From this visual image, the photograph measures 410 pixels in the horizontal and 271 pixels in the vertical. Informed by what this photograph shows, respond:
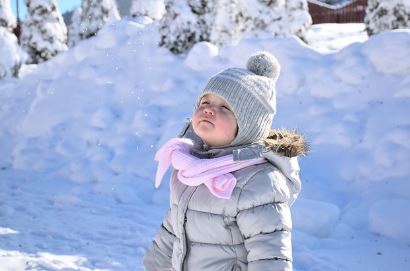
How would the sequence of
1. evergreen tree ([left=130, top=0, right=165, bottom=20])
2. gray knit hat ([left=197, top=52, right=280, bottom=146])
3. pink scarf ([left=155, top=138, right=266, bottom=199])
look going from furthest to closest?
evergreen tree ([left=130, top=0, right=165, bottom=20]), gray knit hat ([left=197, top=52, right=280, bottom=146]), pink scarf ([left=155, top=138, right=266, bottom=199])

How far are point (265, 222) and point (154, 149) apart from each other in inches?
225

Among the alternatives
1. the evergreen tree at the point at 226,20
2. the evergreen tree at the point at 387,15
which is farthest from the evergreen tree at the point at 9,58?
the evergreen tree at the point at 387,15

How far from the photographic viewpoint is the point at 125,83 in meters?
9.41

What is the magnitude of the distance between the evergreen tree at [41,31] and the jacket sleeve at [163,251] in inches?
795

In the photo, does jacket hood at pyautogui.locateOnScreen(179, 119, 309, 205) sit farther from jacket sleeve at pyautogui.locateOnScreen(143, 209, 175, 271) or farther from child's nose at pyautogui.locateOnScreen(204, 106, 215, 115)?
jacket sleeve at pyautogui.locateOnScreen(143, 209, 175, 271)

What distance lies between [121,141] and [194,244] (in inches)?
234

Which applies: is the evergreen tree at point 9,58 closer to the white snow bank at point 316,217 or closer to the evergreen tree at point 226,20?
the evergreen tree at point 226,20

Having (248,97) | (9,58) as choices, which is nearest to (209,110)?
(248,97)

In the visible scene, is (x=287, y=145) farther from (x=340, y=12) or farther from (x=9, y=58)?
(x=340, y=12)

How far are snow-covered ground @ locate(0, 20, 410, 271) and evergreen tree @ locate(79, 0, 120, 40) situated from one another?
397 inches

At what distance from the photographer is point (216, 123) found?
206 centimetres

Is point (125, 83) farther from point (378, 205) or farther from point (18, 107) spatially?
point (378, 205)

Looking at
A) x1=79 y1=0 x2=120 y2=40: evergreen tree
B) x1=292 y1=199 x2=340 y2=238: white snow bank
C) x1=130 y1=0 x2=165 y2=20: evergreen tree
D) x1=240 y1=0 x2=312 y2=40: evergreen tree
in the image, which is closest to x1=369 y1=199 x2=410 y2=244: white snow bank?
x1=292 y1=199 x2=340 y2=238: white snow bank

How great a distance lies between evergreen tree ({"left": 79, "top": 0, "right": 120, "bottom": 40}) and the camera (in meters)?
20.5
